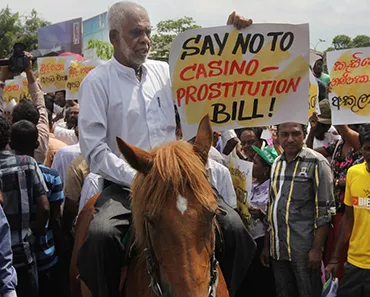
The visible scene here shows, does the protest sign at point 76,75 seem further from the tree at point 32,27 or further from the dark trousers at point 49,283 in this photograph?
the tree at point 32,27

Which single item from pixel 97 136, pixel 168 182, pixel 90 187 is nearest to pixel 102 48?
pixel 90 187

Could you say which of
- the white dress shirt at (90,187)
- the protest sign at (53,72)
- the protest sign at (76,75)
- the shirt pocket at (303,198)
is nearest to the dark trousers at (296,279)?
the shirt pocket at (303,198)

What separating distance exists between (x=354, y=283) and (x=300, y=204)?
0.91m

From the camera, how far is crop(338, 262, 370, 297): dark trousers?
16.4 feet

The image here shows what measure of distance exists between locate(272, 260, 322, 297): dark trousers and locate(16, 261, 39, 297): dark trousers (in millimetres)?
2456

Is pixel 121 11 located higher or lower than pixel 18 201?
higher

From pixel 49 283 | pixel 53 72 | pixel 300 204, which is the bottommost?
pixel 49 283

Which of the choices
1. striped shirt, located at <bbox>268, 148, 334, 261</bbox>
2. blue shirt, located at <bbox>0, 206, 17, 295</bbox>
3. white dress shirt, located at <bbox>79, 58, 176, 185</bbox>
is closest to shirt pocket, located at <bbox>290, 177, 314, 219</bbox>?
striped shirt, located at <bbox>268, 148, 334, 261</bbox>

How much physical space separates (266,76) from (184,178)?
7.48 ft

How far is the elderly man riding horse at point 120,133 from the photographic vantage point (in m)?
3.53

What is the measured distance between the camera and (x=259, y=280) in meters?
6.21

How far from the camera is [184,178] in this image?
2.96 meters

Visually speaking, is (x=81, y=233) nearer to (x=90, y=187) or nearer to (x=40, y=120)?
(x=90, y=187)

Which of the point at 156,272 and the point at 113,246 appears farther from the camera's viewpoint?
the point at 113,246
